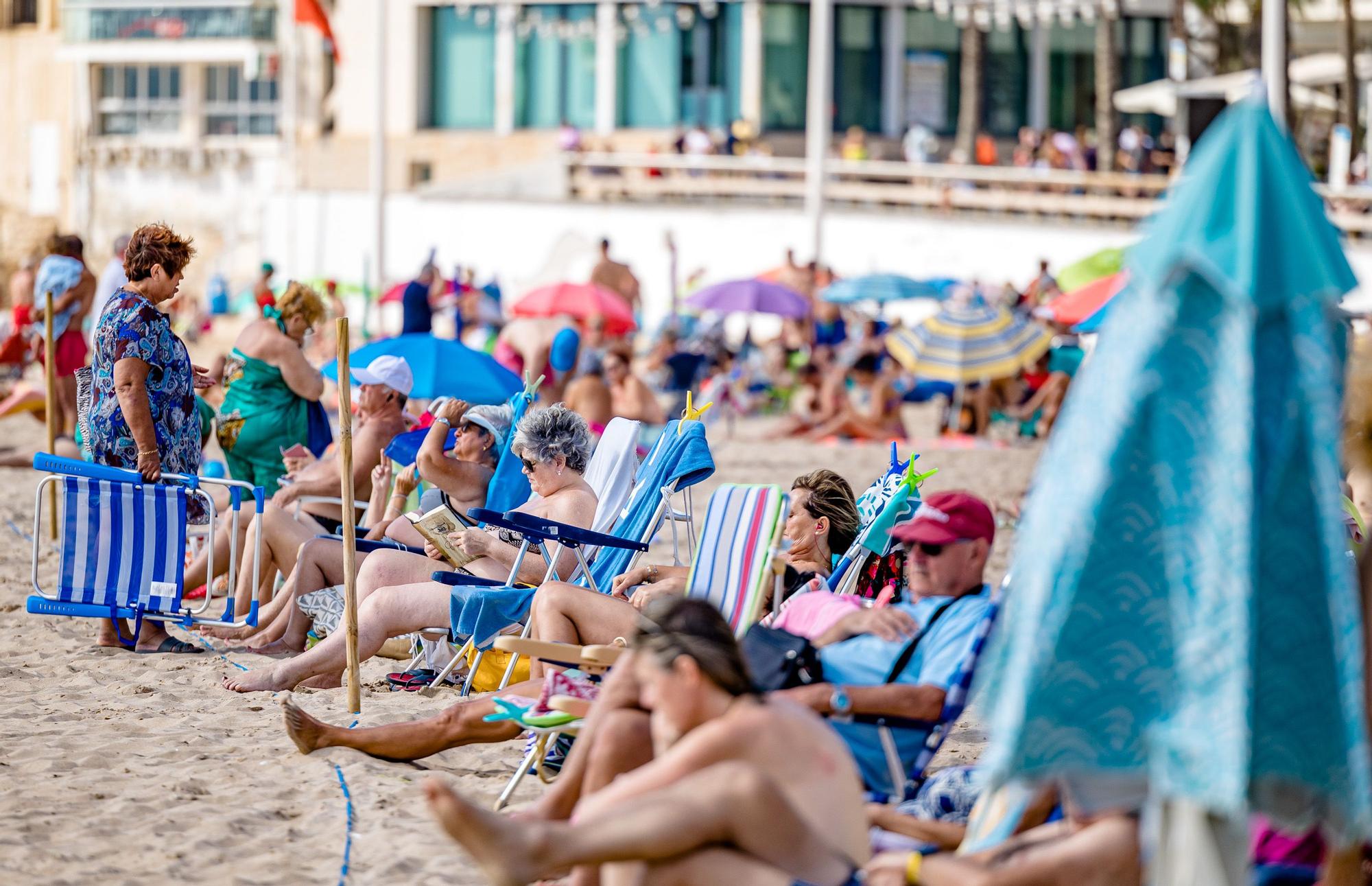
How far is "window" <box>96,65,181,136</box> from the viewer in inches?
1581

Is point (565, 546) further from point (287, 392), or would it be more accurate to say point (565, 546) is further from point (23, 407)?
point (23, 407)

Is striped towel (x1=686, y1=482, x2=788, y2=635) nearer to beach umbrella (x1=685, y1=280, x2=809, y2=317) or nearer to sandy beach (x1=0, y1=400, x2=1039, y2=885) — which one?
sandy beach (x1=0, y1=400, x2=1039, y2=885)

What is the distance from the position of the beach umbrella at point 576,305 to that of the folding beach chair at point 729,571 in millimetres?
9826

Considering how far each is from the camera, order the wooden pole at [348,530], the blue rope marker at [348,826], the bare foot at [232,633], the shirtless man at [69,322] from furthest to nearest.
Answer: the shirtless man at [69,322], the bare foot at [232,633], the wooden pole at [348,530], the blue rope marker at [348,826]

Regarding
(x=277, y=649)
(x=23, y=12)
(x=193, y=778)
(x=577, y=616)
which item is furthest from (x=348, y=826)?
(x=23, y=12)

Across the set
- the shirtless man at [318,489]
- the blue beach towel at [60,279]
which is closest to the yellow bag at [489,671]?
the shirtless man at [318,489]

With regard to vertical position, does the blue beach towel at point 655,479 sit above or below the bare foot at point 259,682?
above

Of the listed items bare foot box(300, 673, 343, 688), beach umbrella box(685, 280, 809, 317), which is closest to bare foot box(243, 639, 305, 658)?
bare foot box(300, 673, 343, 688)

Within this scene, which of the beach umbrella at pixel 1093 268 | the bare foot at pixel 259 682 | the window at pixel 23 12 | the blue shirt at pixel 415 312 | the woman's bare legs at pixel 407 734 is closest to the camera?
the woman's bare legs at pixel 407 734

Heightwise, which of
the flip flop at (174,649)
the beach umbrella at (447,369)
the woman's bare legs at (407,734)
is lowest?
the flip flop at (174,649)

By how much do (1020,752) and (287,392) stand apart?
510 centimetres

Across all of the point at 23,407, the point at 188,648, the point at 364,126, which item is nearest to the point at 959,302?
the point at 23,407

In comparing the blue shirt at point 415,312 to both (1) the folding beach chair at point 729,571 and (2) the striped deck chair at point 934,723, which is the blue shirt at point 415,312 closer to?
(1) the folding beach chair at point 729,571

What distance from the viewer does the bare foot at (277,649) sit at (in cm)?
643
